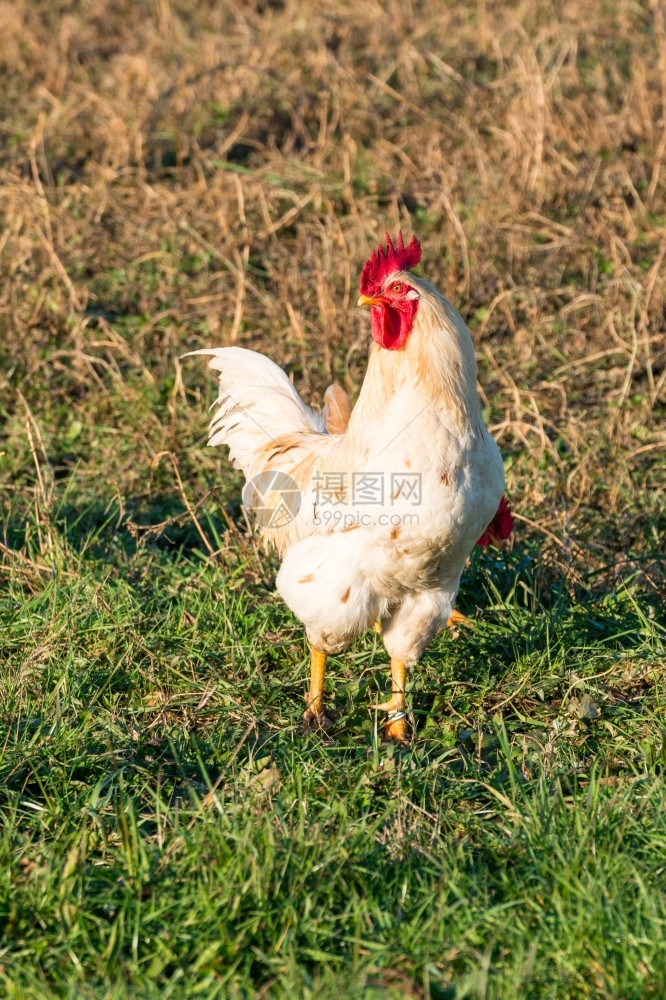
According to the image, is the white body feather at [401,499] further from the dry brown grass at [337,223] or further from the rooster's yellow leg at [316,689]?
the dry brown grass at [337,223]

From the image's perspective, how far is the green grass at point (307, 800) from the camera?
8.42 ft

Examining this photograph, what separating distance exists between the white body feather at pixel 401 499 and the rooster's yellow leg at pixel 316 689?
106mm

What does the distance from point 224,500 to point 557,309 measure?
2386mm

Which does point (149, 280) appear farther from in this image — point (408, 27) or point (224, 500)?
point (408, 27)

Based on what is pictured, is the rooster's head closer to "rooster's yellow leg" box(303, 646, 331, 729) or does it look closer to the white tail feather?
the white tail feather

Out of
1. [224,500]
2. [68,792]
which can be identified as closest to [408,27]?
[224,500]

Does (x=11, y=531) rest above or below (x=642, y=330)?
below

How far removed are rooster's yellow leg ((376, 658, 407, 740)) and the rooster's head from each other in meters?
1.21

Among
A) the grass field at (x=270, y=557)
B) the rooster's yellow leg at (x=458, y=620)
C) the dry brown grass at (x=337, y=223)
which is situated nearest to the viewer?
the grass field at (x=270, y=557)

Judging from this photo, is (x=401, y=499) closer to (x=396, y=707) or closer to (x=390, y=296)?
(x=390, y=296)

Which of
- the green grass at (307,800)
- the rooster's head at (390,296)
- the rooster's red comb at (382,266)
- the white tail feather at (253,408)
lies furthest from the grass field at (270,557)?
the rooster's red comb at (382,266)

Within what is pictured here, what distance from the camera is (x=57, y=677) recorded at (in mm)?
3756

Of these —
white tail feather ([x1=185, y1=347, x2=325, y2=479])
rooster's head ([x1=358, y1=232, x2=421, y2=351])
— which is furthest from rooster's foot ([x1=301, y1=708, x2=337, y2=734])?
rooster's head ([x1=358, y1=232, x2=421, y2=351])

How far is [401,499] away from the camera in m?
3.19
